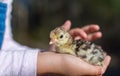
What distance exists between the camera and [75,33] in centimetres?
219

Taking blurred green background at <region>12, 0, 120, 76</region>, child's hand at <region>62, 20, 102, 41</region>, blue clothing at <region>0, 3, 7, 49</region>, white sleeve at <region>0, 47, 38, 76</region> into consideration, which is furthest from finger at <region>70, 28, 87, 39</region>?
blurred green background at <region>12, 0, 120, 76</region>

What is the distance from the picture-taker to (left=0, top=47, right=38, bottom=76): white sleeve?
180 cm

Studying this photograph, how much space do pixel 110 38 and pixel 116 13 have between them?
417 millimetres

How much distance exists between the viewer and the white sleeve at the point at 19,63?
1.80 metres

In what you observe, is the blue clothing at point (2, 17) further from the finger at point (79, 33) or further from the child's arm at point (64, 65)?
the child's arm at point (64, 65)

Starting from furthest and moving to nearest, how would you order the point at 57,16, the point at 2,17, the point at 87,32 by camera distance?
the point at 57,16 < the point at 87,32 < the point at 2,17

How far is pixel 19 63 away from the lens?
5.97 ft

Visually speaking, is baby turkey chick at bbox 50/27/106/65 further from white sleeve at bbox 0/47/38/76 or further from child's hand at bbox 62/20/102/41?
child's hand at bbox 62/20/102/41

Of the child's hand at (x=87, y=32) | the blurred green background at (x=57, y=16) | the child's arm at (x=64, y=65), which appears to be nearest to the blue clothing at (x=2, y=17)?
the child's hand at (x=87, y=32)

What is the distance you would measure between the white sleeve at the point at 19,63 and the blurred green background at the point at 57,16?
2933 mm

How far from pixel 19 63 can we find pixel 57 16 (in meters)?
3.45

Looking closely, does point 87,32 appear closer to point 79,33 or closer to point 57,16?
point 79,33

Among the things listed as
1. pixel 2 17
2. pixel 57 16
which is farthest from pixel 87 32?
pixel 57 16

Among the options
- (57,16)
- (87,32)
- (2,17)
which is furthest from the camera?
(57,16)
